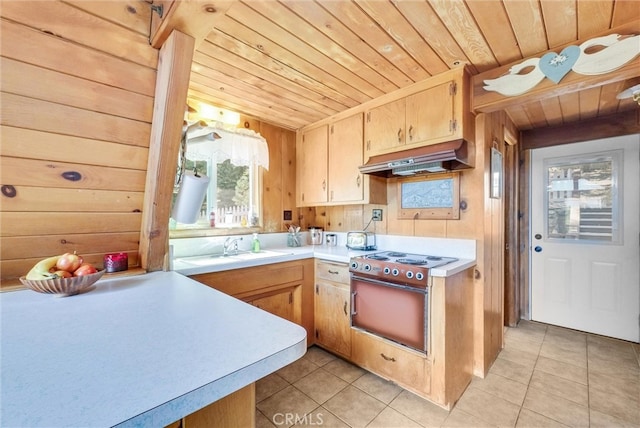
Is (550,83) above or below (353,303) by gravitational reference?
above

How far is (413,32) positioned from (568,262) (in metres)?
2.92

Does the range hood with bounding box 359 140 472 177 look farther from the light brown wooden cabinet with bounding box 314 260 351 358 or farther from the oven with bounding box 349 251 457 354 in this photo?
the light brown wooden cabinet with bounding box 314 260 351 358

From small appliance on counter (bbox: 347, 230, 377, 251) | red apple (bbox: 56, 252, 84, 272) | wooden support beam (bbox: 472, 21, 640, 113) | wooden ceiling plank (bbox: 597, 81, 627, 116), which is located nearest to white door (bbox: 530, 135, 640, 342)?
wooden ceiling plank (bbox: 597, 81, 627, 116)

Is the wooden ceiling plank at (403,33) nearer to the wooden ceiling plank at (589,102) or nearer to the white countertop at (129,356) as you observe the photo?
the wooden ceiling plank at (589,102)

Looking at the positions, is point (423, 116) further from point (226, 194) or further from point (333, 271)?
point (226, 194)

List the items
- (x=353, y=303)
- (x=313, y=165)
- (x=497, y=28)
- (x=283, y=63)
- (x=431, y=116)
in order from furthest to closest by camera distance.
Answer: (x=313, y=165) < (x=353, y=303) < (x=431, y=116) < (x=283, y=63) < (x=497, y=28)

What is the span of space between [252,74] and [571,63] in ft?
6.33

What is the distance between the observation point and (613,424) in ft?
5.23

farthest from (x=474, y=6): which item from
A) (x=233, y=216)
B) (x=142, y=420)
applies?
(x=233, y=216)

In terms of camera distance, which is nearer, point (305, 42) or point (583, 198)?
point (305, 42)

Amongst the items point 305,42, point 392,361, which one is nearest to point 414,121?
point 305,42

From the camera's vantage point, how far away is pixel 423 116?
2.05m

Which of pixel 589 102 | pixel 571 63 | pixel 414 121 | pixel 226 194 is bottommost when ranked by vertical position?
pixel 226 194

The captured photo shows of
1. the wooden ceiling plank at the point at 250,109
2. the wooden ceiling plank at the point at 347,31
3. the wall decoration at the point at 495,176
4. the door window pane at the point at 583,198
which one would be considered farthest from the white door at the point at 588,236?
the wooden ceiling plank at the point at 250,109
